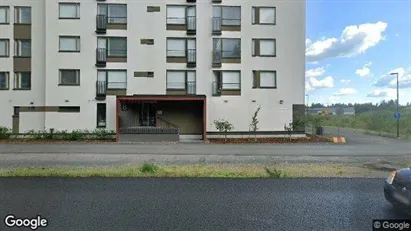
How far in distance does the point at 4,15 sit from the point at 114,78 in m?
11.7

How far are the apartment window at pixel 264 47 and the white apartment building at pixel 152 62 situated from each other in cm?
9

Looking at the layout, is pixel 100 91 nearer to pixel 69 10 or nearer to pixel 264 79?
pixel 69 10

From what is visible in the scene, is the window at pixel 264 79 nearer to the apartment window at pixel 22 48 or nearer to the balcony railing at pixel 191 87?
the balcony railing at pixel 191 87

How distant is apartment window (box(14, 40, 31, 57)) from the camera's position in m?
30.5

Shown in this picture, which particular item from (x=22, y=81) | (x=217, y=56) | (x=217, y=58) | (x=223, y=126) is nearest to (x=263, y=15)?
(x=217, y=56)

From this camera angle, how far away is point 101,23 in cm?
2955

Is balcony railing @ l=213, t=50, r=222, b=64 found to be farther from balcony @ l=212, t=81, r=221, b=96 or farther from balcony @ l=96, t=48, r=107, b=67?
balcony @ l=96, t=48, r=107, b=67

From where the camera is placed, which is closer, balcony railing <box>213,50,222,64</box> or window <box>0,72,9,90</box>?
balcony railing <box>213,50,222,64</box>

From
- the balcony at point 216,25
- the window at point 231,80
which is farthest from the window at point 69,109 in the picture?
the balcony at point 216,25

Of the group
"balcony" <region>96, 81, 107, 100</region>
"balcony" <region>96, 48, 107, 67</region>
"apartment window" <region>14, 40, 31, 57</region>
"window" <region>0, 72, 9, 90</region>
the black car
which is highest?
"apartment window" <region>14, 40, 31, 57</region>

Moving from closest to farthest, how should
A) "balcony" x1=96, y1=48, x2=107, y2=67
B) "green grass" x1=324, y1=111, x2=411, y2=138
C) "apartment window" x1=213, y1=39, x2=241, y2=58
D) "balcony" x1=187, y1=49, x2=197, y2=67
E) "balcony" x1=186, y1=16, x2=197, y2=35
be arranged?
"balcony" x1=96, y1=48, x2=107, y2=67 < "balcony" x1=187, y1=49, x2=197, y2=67 < "balcony" x1=186, y1=16, x2=197, y2=35 < "apartment window" x1=213, y1=39, x2=241, y2=58 < "green grass" x1=324, y1=111, x2=411, y2=138

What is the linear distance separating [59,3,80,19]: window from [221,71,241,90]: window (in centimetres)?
1382

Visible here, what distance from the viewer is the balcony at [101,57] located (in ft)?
96.7

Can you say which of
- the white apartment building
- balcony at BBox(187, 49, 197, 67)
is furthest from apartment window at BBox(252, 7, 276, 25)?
balcony at BBox(187, 49, 197, 67)
